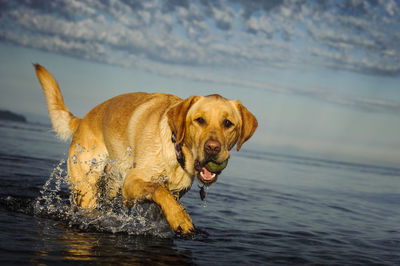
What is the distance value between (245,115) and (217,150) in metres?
0.82

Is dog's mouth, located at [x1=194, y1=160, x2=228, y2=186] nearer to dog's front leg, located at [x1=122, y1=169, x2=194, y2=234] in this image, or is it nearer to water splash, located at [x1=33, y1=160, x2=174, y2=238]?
dog's front leg, located at [x1=122, y1=169, x2=194, y2=234]

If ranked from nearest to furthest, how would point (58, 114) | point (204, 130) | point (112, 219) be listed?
point (204, 130), point (112, 219), point (58, 114)

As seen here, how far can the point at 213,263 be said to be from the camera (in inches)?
131

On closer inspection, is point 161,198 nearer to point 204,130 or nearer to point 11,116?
point 204,130

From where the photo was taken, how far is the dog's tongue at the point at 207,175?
144 inches

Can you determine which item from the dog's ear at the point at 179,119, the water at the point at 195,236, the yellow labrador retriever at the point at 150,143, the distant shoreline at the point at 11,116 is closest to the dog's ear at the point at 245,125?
the yellow labrador retriever at the point at 150,143

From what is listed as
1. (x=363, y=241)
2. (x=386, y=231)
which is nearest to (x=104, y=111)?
(x=363, y=241)

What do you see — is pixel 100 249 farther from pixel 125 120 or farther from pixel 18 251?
pixel 125 120

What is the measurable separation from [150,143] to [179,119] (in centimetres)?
56

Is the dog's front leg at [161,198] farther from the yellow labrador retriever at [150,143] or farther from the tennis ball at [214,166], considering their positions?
the tennis ball at [214,166]

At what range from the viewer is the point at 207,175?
3.71 metres

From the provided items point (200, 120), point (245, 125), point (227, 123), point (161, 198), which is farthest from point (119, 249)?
point (245, 125)

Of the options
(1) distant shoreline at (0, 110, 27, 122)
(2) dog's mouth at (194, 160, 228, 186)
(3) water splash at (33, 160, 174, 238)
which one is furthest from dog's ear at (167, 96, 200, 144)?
(1) distant shoreline at (0, 110, 27, 122)

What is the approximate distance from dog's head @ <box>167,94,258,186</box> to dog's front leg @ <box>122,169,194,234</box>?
0.49 metres
